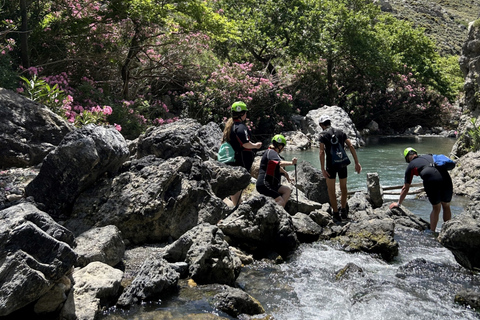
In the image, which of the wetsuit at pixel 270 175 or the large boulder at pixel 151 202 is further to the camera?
the wetsuit at pixel 270 175

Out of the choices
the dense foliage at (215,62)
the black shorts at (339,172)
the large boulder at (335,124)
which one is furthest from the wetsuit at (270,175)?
the large boulder at (335,124)

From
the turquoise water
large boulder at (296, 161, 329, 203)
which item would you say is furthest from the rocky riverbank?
the turquoise water

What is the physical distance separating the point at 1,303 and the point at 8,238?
2.02 feet

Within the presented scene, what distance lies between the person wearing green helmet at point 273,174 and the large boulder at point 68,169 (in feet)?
10.4

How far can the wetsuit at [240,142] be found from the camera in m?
8.59

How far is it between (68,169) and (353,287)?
4.46 metres

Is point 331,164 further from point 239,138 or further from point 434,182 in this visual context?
point 239,138

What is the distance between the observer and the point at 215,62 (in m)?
23.0

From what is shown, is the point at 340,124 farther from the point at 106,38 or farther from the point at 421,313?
the point at 421,313

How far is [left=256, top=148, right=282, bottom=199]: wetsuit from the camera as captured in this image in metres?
8.69

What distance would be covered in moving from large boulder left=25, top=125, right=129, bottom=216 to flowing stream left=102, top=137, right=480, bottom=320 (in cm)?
253

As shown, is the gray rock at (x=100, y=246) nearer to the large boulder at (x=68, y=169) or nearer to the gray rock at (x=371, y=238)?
the large boulder at (x=68, y=169)

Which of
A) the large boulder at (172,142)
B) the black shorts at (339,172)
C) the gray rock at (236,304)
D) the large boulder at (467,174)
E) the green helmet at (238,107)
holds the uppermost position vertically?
the green helmet at (238,107)

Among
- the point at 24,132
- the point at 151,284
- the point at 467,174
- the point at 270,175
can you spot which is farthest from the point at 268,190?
the point at 467,174
